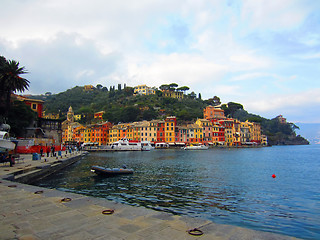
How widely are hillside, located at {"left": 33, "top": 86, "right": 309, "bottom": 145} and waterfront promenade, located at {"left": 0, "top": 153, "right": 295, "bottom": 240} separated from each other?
10528 centimetres

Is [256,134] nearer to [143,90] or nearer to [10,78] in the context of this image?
[143,90]

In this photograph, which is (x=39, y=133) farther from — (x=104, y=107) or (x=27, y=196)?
(x=104, y=107)

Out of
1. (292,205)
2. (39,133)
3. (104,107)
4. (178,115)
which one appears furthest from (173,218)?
(104,107)

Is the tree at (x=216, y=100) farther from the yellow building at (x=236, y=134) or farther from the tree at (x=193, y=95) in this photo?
the yellow building at (x=236, y=134)

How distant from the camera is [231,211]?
11.0m

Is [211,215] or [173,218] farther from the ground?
[173,218]

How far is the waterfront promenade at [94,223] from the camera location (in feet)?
16.2

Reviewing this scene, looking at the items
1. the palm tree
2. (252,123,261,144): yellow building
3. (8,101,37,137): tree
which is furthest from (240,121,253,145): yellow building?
the palm tree

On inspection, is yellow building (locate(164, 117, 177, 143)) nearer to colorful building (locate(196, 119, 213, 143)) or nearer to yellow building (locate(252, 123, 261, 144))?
colorful building (locate(196, 119, 213, 143))

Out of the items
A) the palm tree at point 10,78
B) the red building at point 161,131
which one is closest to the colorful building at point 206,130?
the red building at point 161,131

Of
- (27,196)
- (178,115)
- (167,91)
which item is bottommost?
(27,196)

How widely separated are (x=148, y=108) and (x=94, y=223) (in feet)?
387

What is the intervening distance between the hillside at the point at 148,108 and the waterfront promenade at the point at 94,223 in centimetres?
10528

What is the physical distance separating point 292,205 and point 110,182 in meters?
13.7
